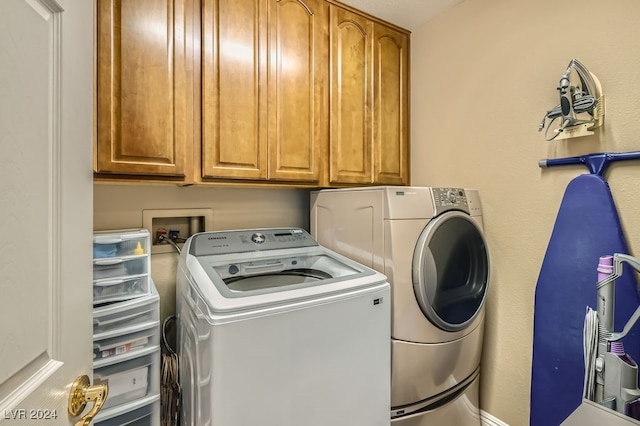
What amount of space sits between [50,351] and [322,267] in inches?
45.6

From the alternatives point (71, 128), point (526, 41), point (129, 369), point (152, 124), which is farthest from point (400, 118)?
point (129, 369)

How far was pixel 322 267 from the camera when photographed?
1580mm

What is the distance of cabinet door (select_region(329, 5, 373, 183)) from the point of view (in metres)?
1.86

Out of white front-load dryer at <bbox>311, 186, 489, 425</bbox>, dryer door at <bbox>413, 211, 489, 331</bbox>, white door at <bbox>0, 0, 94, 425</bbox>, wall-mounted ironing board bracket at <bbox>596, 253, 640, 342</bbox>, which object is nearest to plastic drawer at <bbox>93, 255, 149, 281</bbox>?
white door at <bbox>0, 0, 94, 425</bbox>

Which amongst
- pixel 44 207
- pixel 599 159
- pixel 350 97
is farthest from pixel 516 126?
pixel 44 207

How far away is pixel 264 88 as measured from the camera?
1617 millimetres

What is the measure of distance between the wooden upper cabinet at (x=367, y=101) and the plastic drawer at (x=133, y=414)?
1389mm

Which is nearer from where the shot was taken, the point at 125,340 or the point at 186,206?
the point at 125,340

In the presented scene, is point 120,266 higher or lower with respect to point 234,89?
lower

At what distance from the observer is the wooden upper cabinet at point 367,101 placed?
1868 millimetres

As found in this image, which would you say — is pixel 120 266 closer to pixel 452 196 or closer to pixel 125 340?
pixel 125 340

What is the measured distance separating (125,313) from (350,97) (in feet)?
5.39

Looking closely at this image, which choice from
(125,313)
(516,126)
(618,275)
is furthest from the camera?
(516,126)

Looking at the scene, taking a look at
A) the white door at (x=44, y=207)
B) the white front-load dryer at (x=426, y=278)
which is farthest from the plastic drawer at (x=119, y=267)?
the white front-load dryer at (x=426, y=278)
